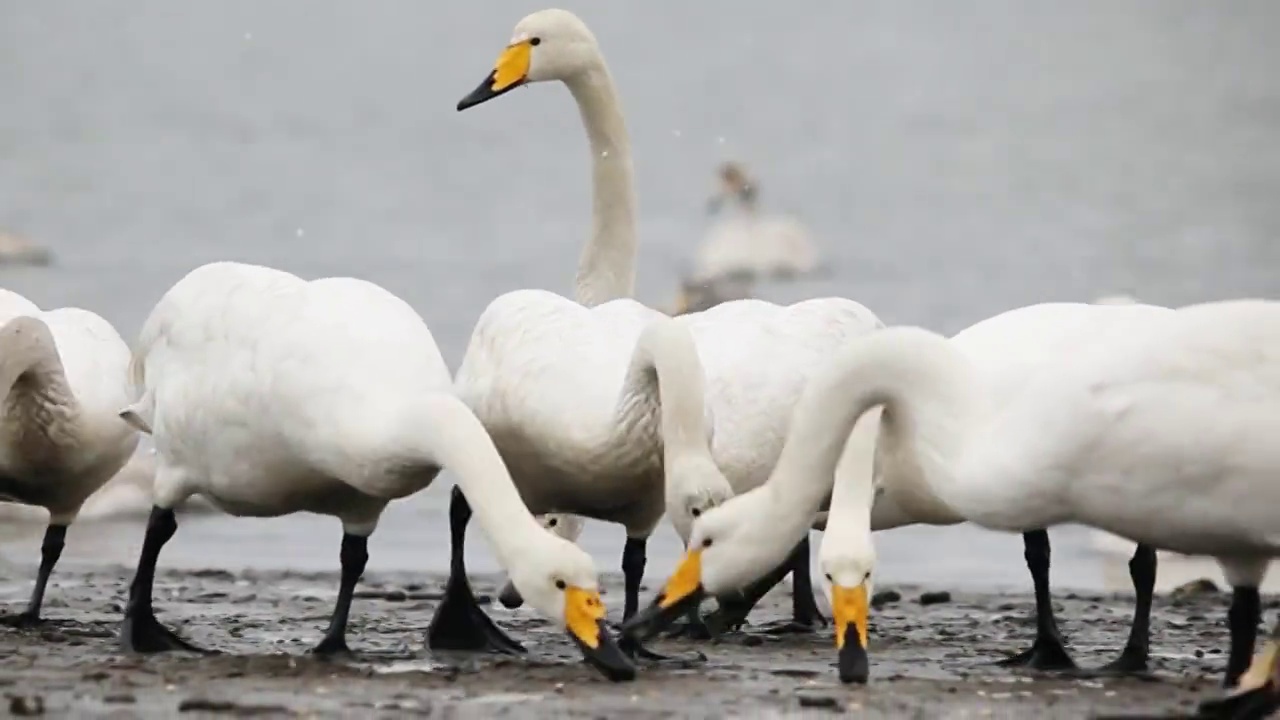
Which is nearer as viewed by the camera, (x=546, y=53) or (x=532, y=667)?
(x=532, y=667)

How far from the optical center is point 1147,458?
751 centimetres

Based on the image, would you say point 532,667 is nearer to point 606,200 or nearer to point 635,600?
point 635,600

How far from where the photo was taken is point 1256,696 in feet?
23.2

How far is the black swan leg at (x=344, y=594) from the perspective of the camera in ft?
28.6

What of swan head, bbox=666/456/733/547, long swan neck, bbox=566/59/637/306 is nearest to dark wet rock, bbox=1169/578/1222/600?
long swan neck, bbox=566/59/637/306

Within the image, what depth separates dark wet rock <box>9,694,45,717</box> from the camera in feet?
23.6

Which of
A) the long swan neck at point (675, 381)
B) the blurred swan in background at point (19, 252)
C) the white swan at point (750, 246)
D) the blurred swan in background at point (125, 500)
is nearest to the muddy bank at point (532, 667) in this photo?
the long swan neck at point (675, 381)

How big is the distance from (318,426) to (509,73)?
4715 mm

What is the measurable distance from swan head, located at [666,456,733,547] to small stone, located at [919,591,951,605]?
109 inches

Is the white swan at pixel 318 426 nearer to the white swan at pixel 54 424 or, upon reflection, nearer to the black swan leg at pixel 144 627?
the black swan leg at pixel 144 627

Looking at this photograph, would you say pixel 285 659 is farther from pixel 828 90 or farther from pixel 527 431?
pixel 828 90

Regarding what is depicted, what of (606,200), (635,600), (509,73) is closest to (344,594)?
(635,600)

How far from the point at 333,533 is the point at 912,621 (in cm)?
424

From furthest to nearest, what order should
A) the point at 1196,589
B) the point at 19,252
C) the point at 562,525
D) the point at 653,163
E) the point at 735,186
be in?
the point at 653,163, the point at 735,186, the point at 19,252, the point at 1196,589, the point at 562,525
